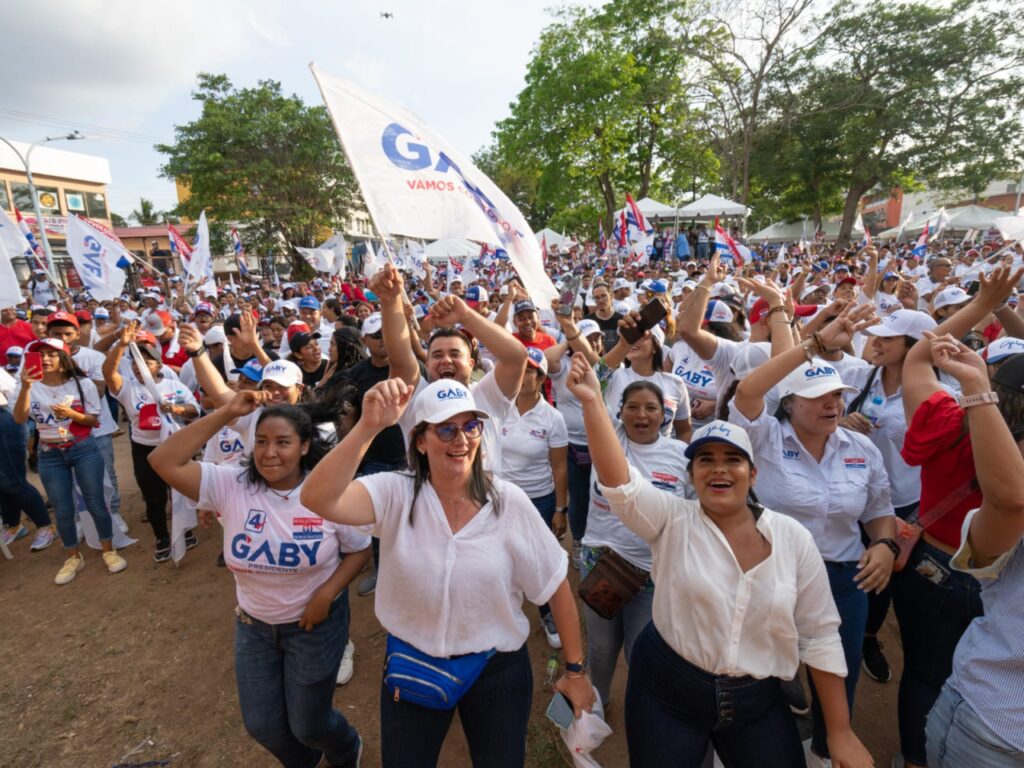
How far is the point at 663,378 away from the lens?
403 cm

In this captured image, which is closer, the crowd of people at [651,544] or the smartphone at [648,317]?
the crowd of people at [651,544]

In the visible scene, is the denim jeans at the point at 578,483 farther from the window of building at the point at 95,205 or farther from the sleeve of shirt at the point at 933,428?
the window of building at the point at 95,205

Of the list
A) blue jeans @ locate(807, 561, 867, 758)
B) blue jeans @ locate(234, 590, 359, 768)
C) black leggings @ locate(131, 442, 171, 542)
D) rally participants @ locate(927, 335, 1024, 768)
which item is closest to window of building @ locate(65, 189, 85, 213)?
black leggings @ locate(131, 442, 171, 542)

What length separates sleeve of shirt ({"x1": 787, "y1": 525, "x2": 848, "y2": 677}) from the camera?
204 cm

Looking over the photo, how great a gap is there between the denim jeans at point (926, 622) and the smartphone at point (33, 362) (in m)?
6.83

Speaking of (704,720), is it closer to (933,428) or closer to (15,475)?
(933,428)

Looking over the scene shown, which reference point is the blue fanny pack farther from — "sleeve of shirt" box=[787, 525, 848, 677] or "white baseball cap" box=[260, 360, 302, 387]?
"white baseball cap" box=[260, 360, 302, 387]

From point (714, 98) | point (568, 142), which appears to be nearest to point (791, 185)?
point (714, 98)

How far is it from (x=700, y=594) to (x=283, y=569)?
74.3 inches

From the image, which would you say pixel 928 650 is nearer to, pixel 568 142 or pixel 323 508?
pixel 323 508

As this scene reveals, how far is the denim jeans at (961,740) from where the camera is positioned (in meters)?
1.67

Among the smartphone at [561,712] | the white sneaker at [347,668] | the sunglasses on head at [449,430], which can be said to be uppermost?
the sunglasses on head at [449,430]

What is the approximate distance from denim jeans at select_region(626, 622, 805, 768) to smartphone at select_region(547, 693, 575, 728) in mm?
304

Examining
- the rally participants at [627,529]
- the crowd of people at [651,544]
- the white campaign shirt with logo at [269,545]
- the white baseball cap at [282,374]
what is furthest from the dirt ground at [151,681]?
the white baseball cap at [282,374]
